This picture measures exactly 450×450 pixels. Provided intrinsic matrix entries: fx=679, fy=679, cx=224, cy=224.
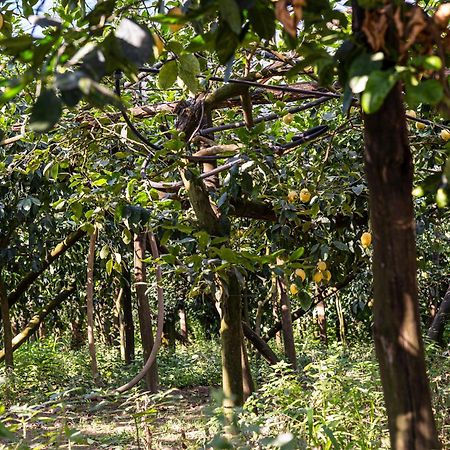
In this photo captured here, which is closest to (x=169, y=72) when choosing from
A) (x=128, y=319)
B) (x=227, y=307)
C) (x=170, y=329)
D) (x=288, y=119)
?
(x=227, y=307)

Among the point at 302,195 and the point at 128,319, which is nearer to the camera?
the point at 302,195

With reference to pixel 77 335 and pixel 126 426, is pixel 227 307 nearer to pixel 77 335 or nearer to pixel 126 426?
pixel 126 426

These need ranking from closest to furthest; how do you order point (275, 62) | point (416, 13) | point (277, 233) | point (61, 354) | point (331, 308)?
1. point (416, 13)
2. point (275, 62)
3. point (277, 233)
4. point (61, 354)
5. point (331, 308)

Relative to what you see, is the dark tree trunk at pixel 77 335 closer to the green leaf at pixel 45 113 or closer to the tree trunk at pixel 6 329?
the tree trunk at pixel 6 329

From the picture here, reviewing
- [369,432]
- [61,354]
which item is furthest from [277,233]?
[61,354]

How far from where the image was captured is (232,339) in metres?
2.53

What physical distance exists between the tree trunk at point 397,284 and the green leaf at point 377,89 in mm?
169

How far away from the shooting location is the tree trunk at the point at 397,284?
92cm

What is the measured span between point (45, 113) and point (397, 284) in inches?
20.0

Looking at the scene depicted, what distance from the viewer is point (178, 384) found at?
26.0ft

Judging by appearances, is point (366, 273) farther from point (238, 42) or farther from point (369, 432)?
point (238, 42)

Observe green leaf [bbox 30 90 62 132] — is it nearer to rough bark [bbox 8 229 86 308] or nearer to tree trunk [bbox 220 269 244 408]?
tree trunk [bbox 220 269 244 408]

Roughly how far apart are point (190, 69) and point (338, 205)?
1.76 m

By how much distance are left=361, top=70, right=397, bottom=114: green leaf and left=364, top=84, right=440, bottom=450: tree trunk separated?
0.55 ft
